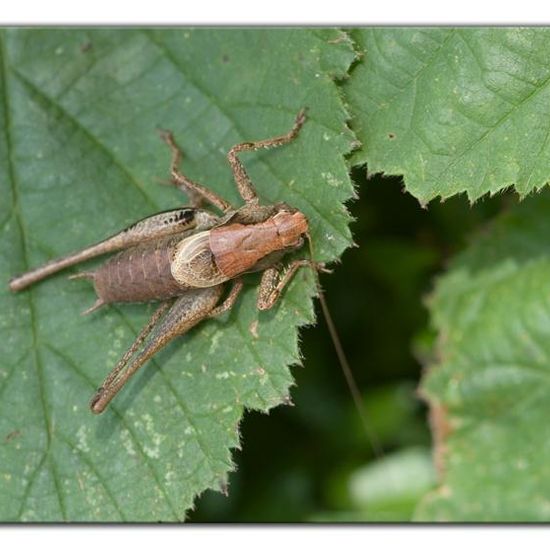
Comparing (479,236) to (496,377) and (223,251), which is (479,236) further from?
(223,251)

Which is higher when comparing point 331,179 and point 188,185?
point 188,185

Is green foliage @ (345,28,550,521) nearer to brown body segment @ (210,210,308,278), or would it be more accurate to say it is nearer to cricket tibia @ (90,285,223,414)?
brown body segment @ (210,210,308,278)

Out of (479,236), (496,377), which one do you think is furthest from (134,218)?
(496,377)

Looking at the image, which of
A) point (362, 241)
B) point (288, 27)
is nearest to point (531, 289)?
point (362, 241)

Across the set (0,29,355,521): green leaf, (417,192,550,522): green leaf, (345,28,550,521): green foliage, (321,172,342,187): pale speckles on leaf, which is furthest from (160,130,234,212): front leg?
(417,192,550,522): green leaf

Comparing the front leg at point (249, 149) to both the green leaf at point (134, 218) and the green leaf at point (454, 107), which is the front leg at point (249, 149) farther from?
the green leaf at point (454, 107)

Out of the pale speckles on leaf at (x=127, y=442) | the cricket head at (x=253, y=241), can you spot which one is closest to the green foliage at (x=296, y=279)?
the pale speckles on leaf at (x=127, y=442)
